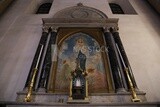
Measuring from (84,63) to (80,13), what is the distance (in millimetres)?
3133

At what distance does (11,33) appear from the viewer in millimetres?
7820

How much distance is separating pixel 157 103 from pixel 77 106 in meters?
1.92

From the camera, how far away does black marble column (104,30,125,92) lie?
17.9 ft

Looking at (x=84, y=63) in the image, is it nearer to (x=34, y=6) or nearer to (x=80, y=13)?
(x=80, y=13)

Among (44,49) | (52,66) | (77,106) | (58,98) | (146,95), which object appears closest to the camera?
(77,106)

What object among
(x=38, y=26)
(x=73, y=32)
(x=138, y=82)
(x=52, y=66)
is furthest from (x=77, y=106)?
(x=38, y=26)

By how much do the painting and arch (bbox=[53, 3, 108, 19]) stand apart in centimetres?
124

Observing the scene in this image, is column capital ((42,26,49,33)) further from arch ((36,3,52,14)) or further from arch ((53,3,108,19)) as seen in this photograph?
arch ((36,3,52,14))

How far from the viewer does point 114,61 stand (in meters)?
6.14

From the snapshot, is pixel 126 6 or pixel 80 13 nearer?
pixel 80 13

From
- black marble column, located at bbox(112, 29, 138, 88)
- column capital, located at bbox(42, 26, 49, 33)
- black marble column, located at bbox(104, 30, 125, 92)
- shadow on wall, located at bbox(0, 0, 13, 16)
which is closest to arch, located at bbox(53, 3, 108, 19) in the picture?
column capital, located at bbox(42, 26, 49, 33)

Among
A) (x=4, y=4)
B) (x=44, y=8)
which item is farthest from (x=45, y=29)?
(x=44, y=8)

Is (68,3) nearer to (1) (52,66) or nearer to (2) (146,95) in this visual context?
(1) (52,66)

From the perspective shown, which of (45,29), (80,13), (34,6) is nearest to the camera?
(45,29)
